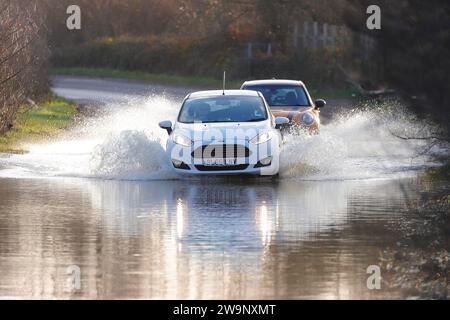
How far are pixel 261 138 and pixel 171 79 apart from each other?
40234 mm

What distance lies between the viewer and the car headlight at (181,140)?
2245 centimetres

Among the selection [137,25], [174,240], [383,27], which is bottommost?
[137,25]

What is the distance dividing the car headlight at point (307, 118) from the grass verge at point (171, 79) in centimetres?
1906

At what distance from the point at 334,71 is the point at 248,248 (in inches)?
1483

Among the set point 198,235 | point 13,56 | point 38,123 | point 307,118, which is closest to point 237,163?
point 307,118

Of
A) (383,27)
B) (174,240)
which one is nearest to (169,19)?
(383,27)

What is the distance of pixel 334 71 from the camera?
5178 cm

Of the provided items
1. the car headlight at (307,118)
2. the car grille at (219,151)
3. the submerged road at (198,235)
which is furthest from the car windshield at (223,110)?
the car headlight at (307,118)

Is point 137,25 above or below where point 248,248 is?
below

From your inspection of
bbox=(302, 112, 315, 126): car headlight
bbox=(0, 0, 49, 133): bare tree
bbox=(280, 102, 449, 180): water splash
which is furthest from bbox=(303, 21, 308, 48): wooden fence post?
bbox=(302, 112, 315, 126): car headlight

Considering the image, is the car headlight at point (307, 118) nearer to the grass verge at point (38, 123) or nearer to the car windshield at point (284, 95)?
the car windshield at point (284, 95)

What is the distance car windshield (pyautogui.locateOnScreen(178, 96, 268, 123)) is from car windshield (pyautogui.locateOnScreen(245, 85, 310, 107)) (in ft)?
11.2
